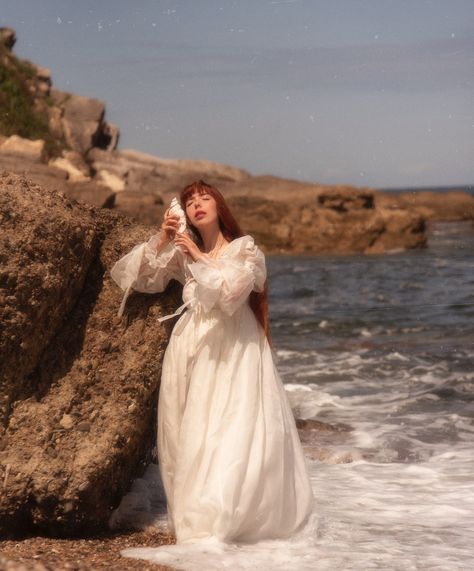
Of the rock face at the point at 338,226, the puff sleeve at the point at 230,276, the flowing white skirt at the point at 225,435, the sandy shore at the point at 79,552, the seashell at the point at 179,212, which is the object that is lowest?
the sandy shore at the point at 79,552

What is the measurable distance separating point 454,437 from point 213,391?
3.89 metres

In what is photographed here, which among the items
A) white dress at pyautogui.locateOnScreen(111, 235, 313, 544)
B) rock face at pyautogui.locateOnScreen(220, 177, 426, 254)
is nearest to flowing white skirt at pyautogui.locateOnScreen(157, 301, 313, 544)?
white dress at pyautogui.locateOnScreen(111, 235, 313, 544)

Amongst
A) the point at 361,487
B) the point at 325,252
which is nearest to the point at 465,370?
the point at 361,487

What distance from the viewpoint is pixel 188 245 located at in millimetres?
4520

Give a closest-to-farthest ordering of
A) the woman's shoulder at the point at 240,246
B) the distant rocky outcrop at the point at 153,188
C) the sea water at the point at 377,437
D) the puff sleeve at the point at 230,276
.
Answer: the puff sleeve at the point at 230,276 → the woman's shoulder at the point at 240,246 → the sea water at the point at 377,437 → the distant rocky outcrop at the point at 153,188

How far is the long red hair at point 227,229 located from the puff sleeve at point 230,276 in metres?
0.13

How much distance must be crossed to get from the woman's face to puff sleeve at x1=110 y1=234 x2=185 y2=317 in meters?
0.16

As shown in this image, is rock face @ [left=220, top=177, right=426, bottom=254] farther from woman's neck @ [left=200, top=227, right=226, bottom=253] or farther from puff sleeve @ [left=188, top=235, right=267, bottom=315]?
puff sleeve @ [left=188, top=235, right=267, bottom=315]

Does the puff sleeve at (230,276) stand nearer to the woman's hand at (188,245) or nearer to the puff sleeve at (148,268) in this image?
the woman's hand at (188,245)

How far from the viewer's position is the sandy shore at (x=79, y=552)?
3893mm

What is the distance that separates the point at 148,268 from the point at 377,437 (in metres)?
3.72

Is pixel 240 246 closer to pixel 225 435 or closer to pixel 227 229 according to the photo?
pixel 227 229

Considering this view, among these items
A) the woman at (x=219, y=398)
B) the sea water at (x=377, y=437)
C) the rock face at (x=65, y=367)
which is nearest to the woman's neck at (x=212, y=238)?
the woman at (x=219, y=398)

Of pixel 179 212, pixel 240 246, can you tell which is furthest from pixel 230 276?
pixel 179 212
